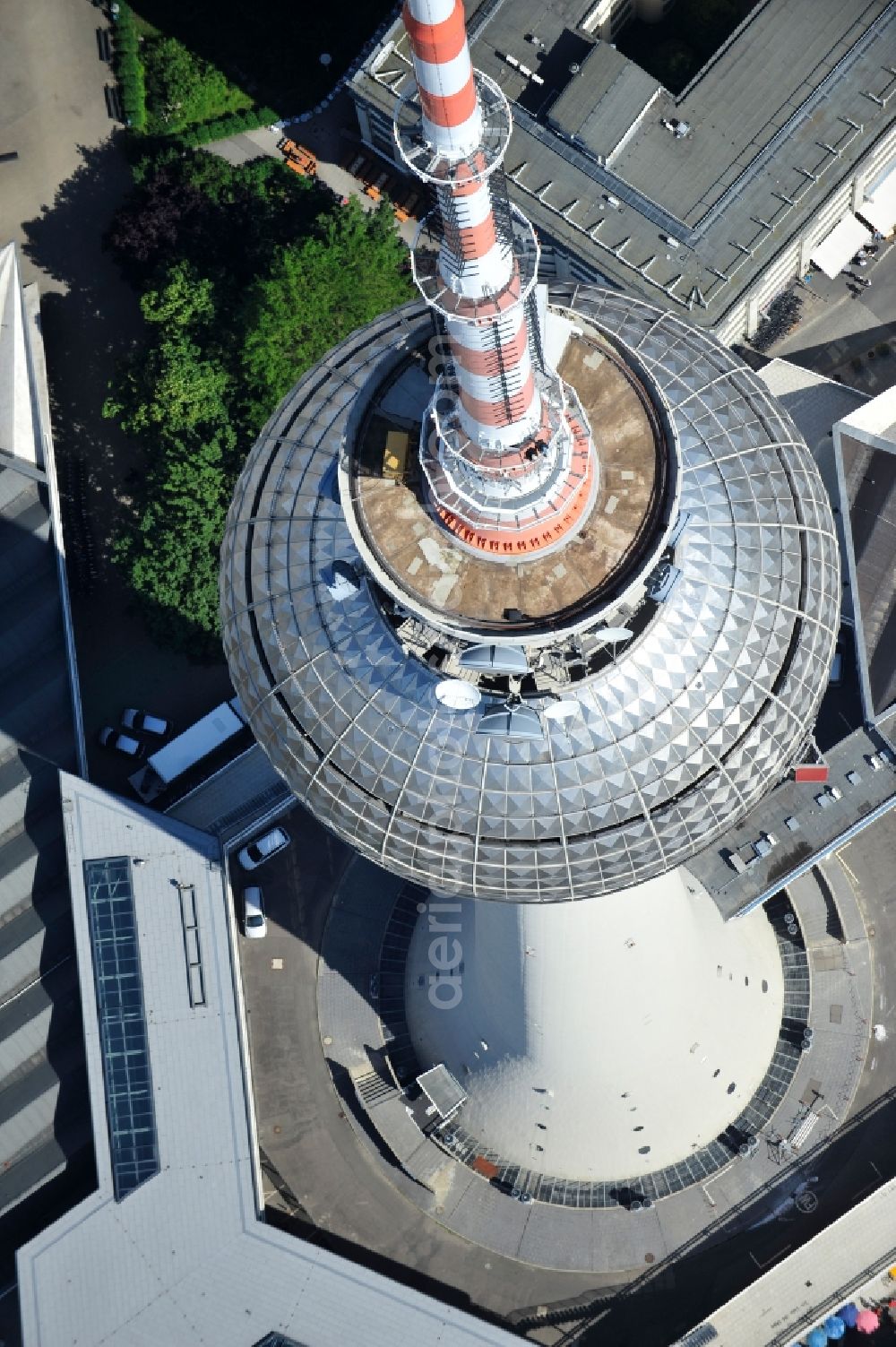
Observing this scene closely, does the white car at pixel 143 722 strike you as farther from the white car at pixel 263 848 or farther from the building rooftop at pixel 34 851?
the white car at pixel 263 848

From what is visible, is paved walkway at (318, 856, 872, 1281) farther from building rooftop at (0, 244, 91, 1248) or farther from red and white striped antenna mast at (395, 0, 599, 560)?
red and white striped antenna mast at (395, 0, 599, 560)

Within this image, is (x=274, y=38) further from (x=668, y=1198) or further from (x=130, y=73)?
(x=668, y=1198)

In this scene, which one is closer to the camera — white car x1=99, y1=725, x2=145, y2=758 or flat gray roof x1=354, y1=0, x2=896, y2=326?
flat gray roof x1=354, y1=0, x2=896, y2=326

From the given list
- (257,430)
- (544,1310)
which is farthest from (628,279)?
(544,1310)

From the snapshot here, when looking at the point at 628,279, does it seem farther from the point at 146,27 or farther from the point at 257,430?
the point at 146,27

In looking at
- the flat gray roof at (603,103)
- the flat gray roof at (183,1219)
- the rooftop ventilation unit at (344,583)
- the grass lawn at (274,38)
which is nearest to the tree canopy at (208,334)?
the grass lawn at (274,38)

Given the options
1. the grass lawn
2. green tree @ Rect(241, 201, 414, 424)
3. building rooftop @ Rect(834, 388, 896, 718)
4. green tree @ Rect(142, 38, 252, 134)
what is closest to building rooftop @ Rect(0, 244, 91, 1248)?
green tree @ Rect(241, 201, 414, 424)

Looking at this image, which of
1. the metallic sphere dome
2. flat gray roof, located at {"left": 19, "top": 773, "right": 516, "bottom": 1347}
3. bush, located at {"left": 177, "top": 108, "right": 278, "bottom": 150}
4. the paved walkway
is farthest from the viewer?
bush, located at {"left": 177, "top": 108, "right": 278, "bottom": 150}

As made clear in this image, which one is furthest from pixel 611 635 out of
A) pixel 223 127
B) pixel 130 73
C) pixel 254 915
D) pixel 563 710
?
pixel 130 73
